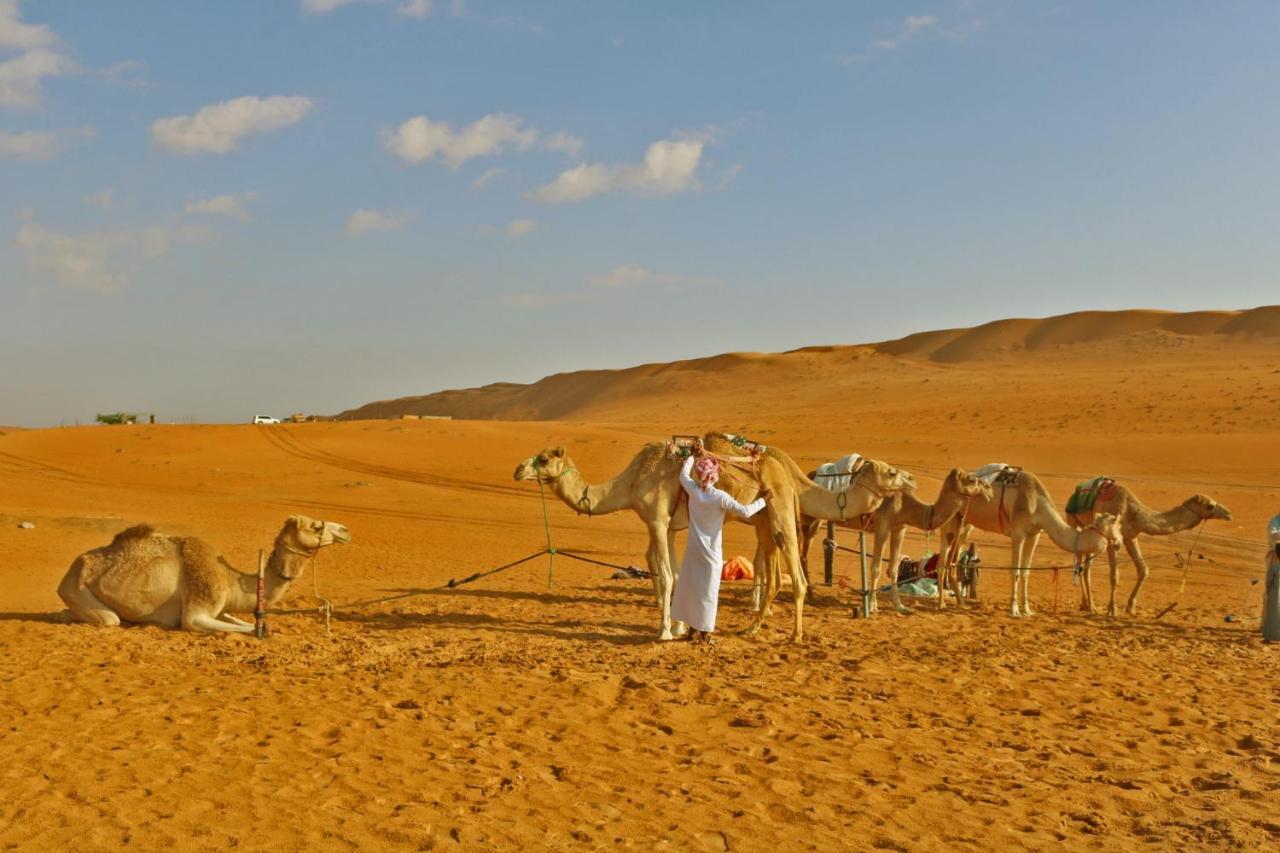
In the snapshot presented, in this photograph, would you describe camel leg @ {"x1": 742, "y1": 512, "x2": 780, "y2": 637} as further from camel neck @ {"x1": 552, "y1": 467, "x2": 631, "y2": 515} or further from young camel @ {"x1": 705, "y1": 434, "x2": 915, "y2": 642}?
camel neck @ {"x1": 552, "y1": 467, "x2": 631, "y2": 515}

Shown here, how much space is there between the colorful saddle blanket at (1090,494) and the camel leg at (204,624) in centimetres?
1130

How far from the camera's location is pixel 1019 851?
5.82 m

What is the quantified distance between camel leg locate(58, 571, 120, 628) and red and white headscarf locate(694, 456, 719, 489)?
5.90m

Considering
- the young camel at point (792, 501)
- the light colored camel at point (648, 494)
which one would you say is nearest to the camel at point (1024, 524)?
the young camel at point (792, 501)

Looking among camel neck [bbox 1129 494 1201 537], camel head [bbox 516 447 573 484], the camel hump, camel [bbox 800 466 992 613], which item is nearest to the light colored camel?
camel head [bbox 516 447 573 484]

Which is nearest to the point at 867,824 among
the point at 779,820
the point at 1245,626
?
the point at 779,820

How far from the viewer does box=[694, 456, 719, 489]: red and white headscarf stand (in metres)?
11.2

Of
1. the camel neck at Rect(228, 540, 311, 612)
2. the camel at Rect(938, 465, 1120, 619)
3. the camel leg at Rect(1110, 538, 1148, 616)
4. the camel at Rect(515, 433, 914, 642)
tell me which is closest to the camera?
the camel neck at Rect(228, 540, 311, 612)

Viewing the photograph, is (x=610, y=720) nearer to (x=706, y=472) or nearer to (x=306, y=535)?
(x=706, y=472)

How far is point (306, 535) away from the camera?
10906 mm

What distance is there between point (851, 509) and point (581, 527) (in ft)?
40.6

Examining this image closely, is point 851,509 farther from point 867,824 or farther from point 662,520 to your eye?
point 867,824

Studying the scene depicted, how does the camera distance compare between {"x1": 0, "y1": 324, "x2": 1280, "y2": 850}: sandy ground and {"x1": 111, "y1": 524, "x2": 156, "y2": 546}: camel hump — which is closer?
{"x1": 0, "y1": 324, "x2": 1280, "y2": 850}: sandy ground

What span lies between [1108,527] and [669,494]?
6602mm
